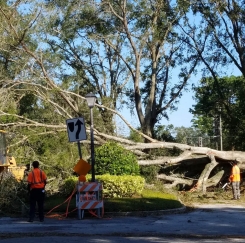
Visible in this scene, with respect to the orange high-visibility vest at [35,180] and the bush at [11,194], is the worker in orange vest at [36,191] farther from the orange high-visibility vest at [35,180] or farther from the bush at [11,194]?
the bush at [11,194]

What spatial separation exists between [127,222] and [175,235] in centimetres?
264

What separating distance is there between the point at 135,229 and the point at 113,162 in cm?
834

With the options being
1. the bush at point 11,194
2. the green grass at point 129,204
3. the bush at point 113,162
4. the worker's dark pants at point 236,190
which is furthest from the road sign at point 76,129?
the worker's dark pants at point 236,190

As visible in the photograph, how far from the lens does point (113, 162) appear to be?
69.8 feet

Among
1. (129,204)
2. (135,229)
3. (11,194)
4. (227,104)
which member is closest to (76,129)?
(129,204)

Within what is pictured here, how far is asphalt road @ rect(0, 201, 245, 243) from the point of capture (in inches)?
457

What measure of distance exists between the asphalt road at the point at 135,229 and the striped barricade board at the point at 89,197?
34 cm

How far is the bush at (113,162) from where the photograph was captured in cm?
2125

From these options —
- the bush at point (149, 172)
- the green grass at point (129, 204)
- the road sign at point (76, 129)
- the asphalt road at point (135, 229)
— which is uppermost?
the road sign at point (76, 129)

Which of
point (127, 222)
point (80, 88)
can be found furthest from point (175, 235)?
point (80, 88)

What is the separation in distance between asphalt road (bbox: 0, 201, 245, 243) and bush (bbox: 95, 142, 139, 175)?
16.3 feet

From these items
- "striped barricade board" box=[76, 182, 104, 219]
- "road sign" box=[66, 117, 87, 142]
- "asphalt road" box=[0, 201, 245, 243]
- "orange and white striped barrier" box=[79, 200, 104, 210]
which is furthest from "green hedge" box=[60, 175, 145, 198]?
"road sign" box=[66, 117, 87, 142]

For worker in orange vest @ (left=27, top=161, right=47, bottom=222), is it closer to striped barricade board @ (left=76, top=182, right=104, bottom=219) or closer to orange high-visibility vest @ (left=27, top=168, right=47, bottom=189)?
orange high-visibility vest @ (left=27, top=168, right=47, bottom=189)

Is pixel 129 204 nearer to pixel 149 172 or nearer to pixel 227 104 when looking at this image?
pixel 149 172
